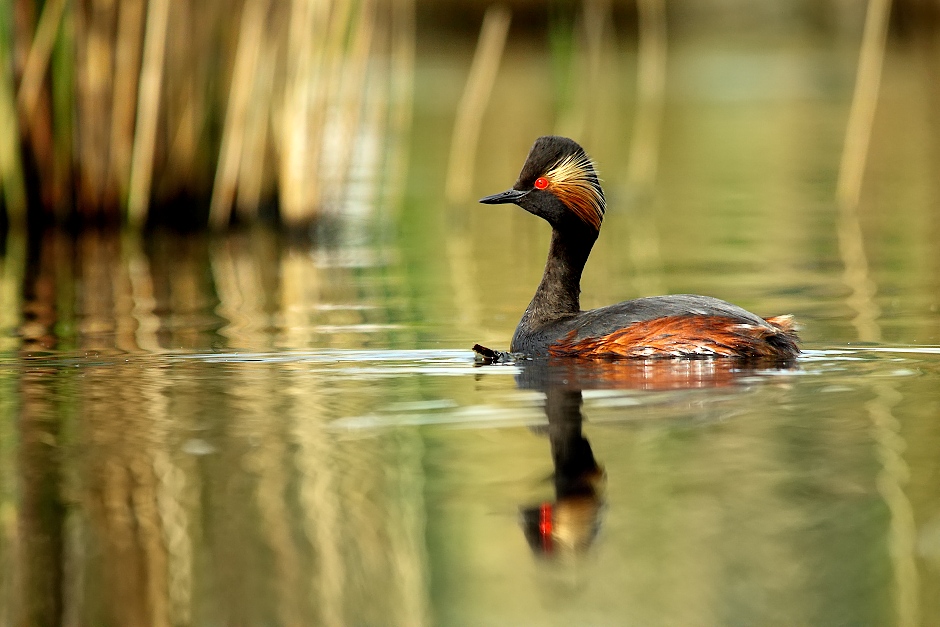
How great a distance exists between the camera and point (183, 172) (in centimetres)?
1244

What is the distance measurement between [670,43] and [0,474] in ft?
104

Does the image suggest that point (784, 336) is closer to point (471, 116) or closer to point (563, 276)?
point (563, 276)

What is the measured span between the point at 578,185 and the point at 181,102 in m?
5.73

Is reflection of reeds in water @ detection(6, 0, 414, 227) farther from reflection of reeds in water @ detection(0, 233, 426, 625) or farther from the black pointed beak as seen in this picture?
the black pointed beak

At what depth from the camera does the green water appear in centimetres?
374

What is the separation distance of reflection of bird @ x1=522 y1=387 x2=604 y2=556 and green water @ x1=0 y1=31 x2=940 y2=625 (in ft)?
0.08

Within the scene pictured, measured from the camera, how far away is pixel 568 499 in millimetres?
4383

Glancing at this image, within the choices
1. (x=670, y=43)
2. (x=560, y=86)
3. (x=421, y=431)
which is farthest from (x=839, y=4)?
(x=421, y=431)

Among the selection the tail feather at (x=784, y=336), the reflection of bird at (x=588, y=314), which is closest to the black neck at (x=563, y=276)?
the reflection of bird at (x=588, y=314)

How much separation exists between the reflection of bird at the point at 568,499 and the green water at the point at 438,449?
25 millimetres

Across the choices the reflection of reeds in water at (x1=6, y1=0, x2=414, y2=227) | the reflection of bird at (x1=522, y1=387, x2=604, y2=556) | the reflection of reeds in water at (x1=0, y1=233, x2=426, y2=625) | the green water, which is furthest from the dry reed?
the reflection of bird at (x1=522, y1=387, x2=604, y2=556)

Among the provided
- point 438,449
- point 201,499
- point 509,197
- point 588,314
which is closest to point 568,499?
point 438,449

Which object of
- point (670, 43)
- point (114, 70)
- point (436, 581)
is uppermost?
point (670, 43)

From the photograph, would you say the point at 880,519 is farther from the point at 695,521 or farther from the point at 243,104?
the point at 243,104
